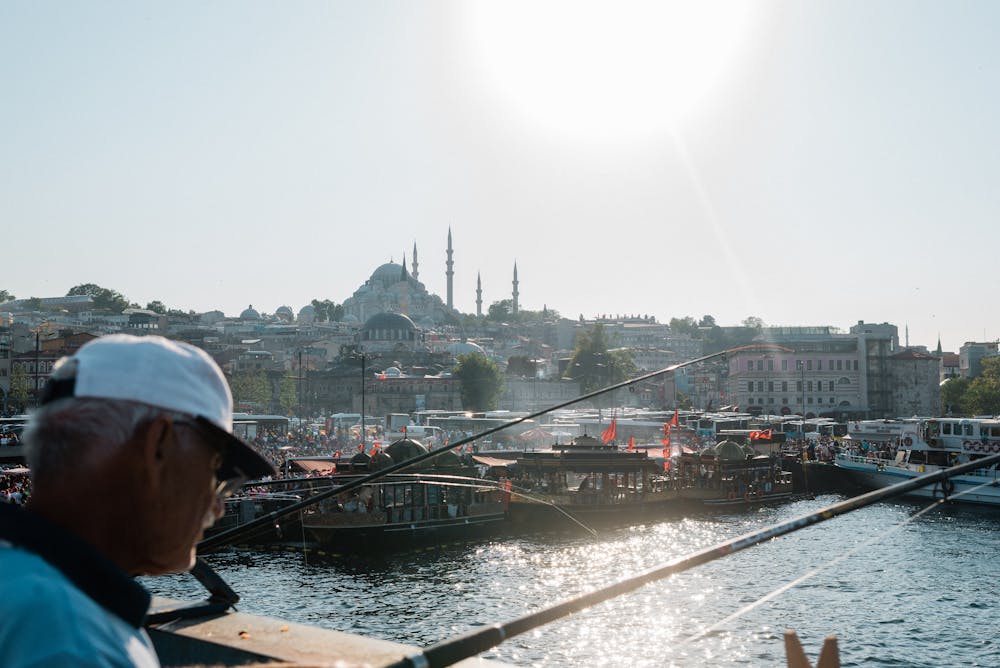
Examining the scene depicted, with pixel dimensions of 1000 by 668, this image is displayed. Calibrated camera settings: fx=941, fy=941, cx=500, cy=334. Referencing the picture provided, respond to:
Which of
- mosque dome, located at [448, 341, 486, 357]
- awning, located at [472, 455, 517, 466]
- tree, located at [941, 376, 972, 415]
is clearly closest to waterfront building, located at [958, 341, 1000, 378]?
tree, located at [941, 376, 972, 415]

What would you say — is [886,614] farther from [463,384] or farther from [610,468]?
[463,384]

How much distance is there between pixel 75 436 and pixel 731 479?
118 ft

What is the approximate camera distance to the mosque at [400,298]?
156875mm

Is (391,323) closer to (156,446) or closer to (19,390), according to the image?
(19,390)

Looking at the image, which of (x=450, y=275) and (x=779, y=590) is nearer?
(x=779, y=590)

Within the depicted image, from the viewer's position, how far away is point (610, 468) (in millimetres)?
32781

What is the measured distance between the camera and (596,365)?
85625 mm

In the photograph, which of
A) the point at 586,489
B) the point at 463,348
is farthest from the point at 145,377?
the point at 463,348

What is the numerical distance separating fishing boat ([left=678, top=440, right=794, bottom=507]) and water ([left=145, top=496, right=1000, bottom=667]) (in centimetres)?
717

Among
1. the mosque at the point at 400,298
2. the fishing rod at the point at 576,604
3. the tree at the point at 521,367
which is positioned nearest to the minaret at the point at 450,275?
the mosque at the point at 400,298

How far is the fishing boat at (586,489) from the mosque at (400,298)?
393 feet

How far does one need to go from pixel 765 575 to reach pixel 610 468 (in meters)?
12.1

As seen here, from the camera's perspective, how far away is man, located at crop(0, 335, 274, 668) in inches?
42.3

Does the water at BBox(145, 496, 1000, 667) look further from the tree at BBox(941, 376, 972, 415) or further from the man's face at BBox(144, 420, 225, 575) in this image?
the tree at BBox(941, 376, 972, 415)
